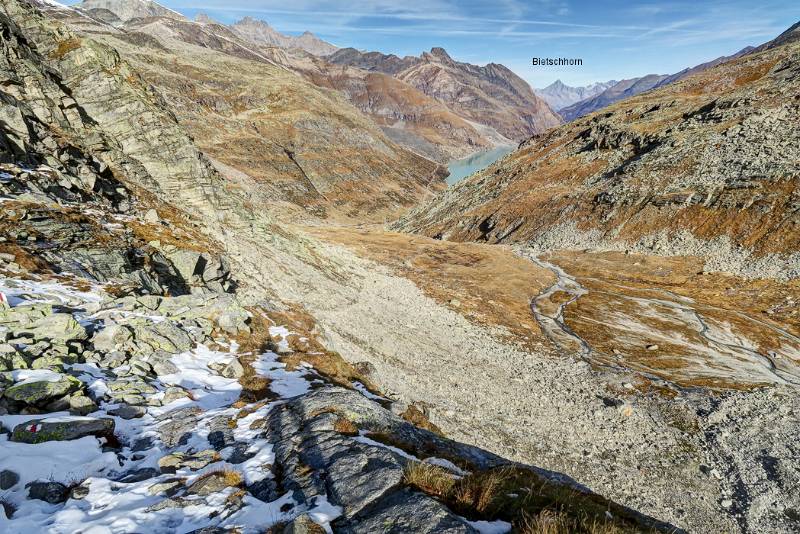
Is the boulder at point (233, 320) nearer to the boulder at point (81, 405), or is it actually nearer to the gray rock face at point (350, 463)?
the gray rock face at point (350, 463)

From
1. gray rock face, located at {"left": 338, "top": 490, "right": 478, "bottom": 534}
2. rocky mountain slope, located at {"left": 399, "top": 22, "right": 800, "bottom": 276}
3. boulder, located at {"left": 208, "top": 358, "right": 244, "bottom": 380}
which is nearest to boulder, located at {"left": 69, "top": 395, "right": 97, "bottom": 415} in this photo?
boulder, located at {"left": 208, "top": 358, "right": 244, "bottom": 380}

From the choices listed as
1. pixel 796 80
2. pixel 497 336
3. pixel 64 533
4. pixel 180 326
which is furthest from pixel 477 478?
pixel 796 80

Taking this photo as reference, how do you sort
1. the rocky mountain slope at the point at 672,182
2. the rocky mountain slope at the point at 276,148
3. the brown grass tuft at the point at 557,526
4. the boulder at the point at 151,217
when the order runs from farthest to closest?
the rocky mountain slope at the point at 276,148 < the rocky mountain slope at the point at 672,182 < the boulder at the point at 151,217 < the brown grass tuft at the point at 557,526

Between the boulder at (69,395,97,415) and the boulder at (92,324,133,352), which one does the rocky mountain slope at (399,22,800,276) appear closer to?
the boulder at (92,324,133,352)

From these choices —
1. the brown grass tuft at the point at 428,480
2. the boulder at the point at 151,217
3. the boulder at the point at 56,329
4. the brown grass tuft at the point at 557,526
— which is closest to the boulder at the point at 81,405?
the boulder at the point at 56,329

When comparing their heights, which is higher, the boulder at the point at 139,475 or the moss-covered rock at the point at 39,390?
the moss-covered rock at the point at 39,390

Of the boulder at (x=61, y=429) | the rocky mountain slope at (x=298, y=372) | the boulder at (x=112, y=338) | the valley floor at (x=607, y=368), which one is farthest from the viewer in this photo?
the valley floor at (x=607, y=368)
